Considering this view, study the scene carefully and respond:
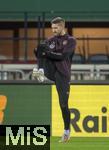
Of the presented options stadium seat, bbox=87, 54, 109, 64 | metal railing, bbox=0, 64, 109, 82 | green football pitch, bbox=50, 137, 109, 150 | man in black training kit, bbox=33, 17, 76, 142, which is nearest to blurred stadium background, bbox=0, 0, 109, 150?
stadium seat, bbox=87, 54, 109, 64

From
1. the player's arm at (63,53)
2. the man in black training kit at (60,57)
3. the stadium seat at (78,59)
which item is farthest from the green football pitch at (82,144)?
the stadium seat at (78,59)

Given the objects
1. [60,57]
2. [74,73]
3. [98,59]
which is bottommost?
[74,73]

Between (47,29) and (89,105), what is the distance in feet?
27.5

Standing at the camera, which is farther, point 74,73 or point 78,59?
point 78,59

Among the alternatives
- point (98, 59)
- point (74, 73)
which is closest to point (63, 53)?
point (74, 73)

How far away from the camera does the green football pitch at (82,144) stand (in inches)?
421

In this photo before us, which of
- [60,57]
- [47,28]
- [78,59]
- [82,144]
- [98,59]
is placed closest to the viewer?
[60,57]

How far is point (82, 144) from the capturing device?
37.5 ft

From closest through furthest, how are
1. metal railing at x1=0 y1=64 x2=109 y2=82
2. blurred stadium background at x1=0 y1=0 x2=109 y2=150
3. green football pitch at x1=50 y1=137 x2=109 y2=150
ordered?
1. green football pitch at x1=50 y1=137 x2=109 y2=150
2. metal railing at x1=0 y1=64 x2=109 y2=82
3. blurred stadium background at x1=0 y1=0 x2=109 y2=150

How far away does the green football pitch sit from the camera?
35.1ft

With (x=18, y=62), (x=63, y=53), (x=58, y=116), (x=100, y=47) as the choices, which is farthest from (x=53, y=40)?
(x=100, y=47)

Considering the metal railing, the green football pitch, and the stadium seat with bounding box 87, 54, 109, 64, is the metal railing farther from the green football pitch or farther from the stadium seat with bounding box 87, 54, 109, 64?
the green football pitch

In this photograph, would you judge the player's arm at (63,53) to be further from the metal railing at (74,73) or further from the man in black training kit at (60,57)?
the metal railing at (74,73)

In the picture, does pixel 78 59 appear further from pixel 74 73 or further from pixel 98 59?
pixel 74 73
